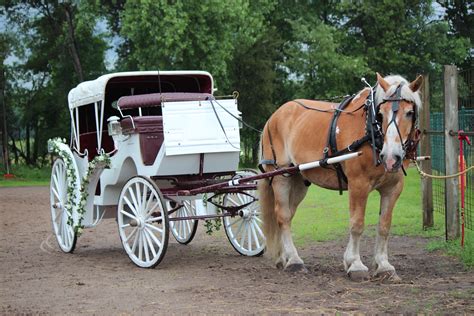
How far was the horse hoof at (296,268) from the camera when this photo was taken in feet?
26.0

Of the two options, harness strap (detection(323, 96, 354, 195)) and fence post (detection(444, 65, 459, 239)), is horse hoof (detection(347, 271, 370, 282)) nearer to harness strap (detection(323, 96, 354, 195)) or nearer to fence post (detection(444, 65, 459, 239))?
harness strap (detection(323, 96, 354, 195))

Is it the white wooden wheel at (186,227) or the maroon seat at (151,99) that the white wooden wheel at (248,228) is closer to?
the white wooden wheel at (186,227)

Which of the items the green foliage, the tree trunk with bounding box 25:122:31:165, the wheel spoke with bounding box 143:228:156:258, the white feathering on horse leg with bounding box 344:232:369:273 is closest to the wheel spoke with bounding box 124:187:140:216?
the wheel spoke with bounding box 143:228:156:258

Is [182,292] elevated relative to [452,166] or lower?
lower

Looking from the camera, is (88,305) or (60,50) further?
(60,50)

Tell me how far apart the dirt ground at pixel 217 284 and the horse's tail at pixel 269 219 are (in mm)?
248

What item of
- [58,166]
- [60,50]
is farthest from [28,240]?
[60,50]

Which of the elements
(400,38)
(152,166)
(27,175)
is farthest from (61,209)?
(400,38)

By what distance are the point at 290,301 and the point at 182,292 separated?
117 centimetres

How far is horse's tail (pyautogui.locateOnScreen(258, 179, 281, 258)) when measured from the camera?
336 inches

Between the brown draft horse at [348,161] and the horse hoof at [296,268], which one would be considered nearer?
the brown draft horse at [348,161]

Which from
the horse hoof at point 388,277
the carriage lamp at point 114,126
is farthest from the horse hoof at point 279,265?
the carriage lamp at point 114,126

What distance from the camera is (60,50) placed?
3891 cm

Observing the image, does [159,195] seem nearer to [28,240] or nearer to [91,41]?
[28,240]
